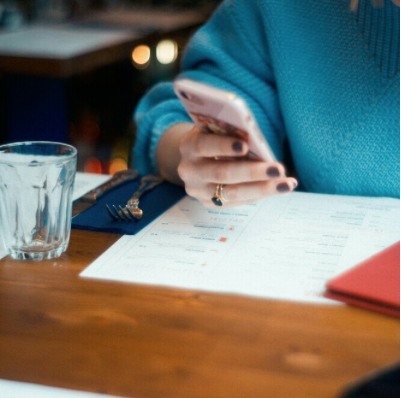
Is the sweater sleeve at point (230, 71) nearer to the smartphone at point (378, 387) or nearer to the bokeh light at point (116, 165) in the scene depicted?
the smartphone at point (378, 387)

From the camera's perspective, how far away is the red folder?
55 cm

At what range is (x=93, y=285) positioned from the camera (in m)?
0.60

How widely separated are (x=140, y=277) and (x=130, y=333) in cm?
10

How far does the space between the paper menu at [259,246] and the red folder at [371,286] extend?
0.06 feet

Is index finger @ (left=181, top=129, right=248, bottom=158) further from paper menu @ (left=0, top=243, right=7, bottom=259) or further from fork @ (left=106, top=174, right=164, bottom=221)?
paper menu @ (left=0, top=243, right=7, bottom=259)

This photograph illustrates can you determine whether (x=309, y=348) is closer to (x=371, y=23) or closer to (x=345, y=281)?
(x=345, y=281)

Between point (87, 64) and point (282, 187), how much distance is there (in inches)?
60.5

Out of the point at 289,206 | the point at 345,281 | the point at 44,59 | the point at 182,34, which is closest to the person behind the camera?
the point at 345,281

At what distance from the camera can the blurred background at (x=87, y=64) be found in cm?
210

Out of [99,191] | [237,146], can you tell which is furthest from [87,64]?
[237,146]

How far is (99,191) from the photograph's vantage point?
0.86m

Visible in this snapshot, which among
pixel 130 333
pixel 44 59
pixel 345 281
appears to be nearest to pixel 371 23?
pixel 345 281

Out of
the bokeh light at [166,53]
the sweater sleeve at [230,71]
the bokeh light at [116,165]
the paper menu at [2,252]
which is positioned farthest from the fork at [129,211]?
the bokeh light at [166,53]

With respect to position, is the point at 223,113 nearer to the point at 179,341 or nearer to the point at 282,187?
the point at 282,187
